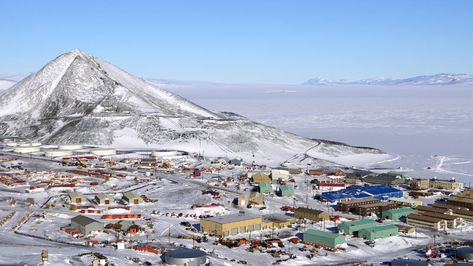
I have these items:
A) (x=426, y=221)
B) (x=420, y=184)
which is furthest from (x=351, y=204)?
(x=420, y=184)

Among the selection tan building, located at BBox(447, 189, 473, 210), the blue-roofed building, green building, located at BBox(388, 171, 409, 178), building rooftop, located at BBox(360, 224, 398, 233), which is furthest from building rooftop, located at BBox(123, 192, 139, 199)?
green building, located at BBox(388, 171, 409, 178)

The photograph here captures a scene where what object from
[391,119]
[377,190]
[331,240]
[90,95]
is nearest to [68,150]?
[90,95]

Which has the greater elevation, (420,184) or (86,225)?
(86,225)

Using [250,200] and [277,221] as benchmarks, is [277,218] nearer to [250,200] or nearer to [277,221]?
[277,221]

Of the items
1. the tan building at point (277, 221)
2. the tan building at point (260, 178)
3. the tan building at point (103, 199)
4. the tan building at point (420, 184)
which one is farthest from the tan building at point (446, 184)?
the tan building at point (103, 199)

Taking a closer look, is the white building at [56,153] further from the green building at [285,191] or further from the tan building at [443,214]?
the tan building at [443,214]
